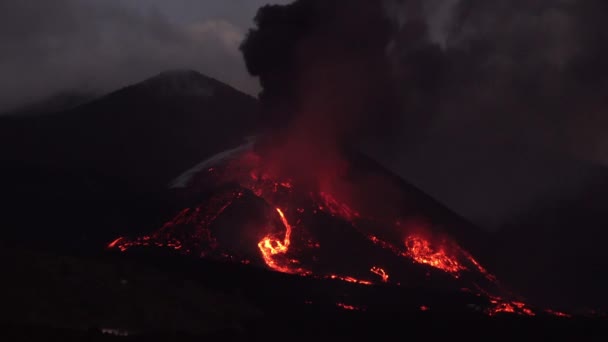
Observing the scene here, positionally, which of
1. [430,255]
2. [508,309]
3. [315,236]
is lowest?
[508,309]

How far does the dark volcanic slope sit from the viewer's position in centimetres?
6372

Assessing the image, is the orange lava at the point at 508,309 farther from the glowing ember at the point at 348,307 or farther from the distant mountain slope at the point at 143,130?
the distant mountain slope at the point at 143,130

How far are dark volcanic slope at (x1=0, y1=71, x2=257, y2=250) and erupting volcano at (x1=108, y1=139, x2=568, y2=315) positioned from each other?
19.3ft

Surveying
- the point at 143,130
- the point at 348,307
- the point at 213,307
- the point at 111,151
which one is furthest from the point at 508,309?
the point at 143,130

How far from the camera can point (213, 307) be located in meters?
42.5

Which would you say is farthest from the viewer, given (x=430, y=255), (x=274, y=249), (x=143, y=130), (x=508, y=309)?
(x=143, y=130)

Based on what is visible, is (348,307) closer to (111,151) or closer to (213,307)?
(213,307)

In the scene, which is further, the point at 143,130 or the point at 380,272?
the point at 143,130

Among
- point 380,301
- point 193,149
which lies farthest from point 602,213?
point 380,301

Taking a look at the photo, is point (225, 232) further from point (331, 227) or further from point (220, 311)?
point (220, 311)

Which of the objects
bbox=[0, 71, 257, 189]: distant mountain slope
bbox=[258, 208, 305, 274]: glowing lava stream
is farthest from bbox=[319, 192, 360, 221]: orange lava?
bbox=[0, 71, 257, 189]: distant mountain slope

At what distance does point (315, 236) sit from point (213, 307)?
1849 cm

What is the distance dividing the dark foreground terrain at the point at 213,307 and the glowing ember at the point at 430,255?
903cm

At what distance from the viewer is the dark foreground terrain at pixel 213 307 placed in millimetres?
35125
